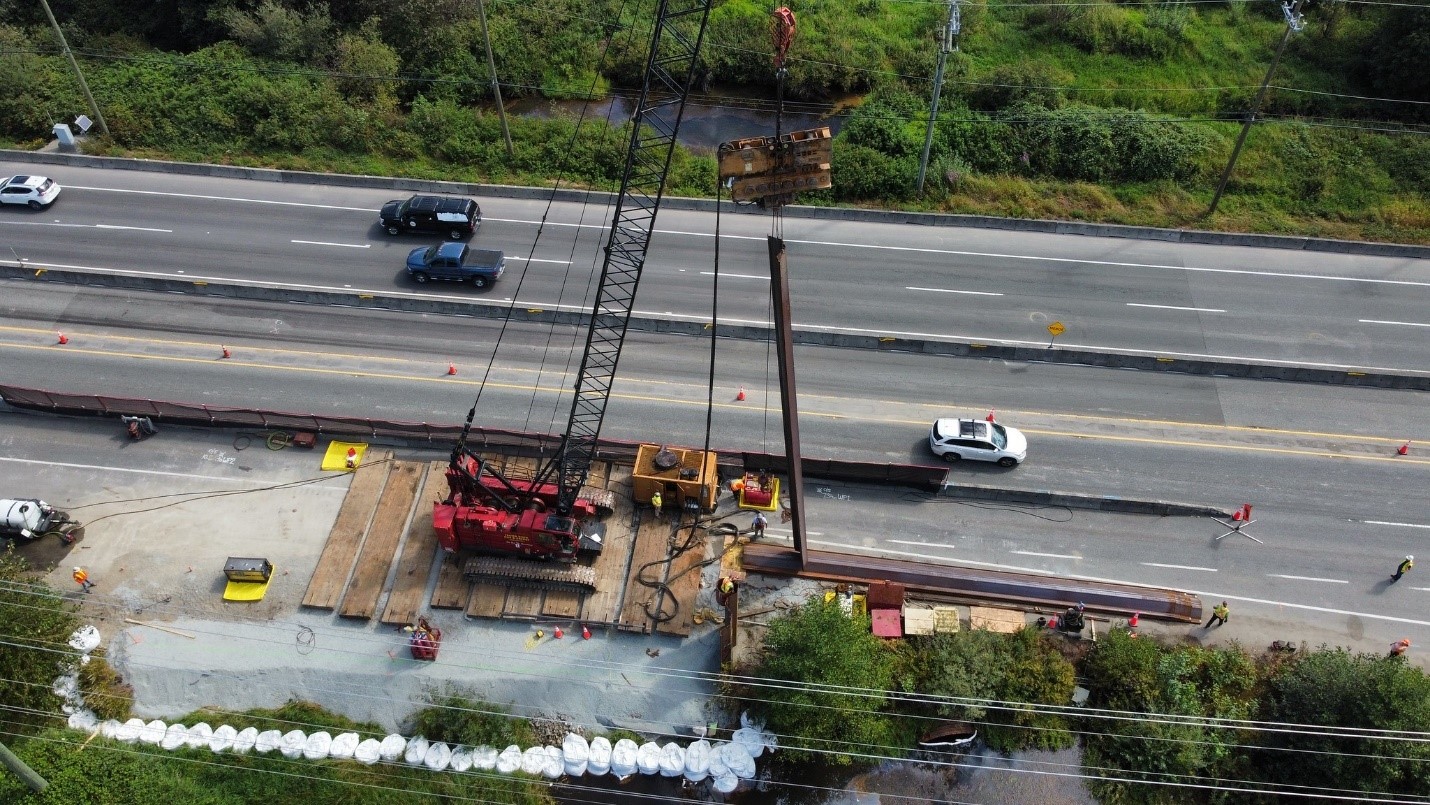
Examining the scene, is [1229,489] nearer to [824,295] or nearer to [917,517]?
[917,517]

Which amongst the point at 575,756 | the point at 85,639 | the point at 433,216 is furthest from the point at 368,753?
the point at 433,216

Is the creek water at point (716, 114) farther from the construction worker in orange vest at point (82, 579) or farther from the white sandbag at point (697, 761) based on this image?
the white sandbag at point (697, 761)

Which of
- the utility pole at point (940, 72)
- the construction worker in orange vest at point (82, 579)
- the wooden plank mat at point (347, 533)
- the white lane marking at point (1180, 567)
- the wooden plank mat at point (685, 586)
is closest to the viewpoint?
the wooden plank mat at point (685, 586)

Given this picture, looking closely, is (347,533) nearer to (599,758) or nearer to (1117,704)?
(599,758)

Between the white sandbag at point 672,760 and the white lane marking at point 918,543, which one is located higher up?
the white lane marking at point 918,543

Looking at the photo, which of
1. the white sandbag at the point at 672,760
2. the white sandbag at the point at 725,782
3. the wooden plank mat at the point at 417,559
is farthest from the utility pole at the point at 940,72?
the white sandbag at the point at 725,782

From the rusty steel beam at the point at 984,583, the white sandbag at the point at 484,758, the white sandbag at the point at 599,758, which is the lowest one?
the white sandbag at the point at 484,758
